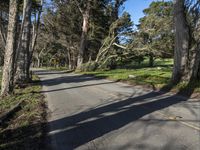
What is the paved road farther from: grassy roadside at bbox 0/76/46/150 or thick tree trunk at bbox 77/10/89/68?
thick tree trunk at bbox 77/10/89/68

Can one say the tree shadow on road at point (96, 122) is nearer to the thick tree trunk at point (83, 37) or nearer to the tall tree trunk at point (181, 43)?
the tall tree trunk at point (181, 43)

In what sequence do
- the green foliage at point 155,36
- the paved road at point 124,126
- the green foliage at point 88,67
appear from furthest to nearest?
the green foliage at point 88,67, the green foliage at point 155,36, the paved road at point 124,126

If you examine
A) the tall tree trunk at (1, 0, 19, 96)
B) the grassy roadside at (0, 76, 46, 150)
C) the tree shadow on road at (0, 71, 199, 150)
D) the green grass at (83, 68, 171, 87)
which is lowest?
the grassy roadside at (0, 76, 46, 150)

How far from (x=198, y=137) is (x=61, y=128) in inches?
127

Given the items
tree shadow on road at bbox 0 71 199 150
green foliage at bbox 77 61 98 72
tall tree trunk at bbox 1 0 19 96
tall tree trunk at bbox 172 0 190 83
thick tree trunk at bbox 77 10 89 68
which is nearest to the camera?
tree shadow on road at bbox 0 71 199 150

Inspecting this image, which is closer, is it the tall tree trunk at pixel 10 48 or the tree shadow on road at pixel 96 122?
the tree shadow on road at pixel 96 122

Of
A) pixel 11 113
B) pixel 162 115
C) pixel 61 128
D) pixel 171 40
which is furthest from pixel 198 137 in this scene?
pixel 171 40

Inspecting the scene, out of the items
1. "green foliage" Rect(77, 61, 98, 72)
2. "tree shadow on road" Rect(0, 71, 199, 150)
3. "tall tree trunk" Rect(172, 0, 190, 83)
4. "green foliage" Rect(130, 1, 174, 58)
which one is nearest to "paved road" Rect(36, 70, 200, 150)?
"tree shadow on road" Rect(0, 71, 199, 150)

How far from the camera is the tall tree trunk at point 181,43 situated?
1499cm

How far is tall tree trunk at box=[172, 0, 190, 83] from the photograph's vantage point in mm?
14992

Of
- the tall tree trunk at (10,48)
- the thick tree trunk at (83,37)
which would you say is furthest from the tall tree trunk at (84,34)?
the tall tree trunk at (10,48)

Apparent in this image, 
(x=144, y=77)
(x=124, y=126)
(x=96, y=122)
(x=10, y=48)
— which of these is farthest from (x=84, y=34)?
(x=124, y=126)

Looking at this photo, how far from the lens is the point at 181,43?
15.1m

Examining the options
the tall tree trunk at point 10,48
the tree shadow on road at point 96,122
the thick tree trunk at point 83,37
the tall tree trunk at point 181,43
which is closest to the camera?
the tree shadow on road at point 96,122
